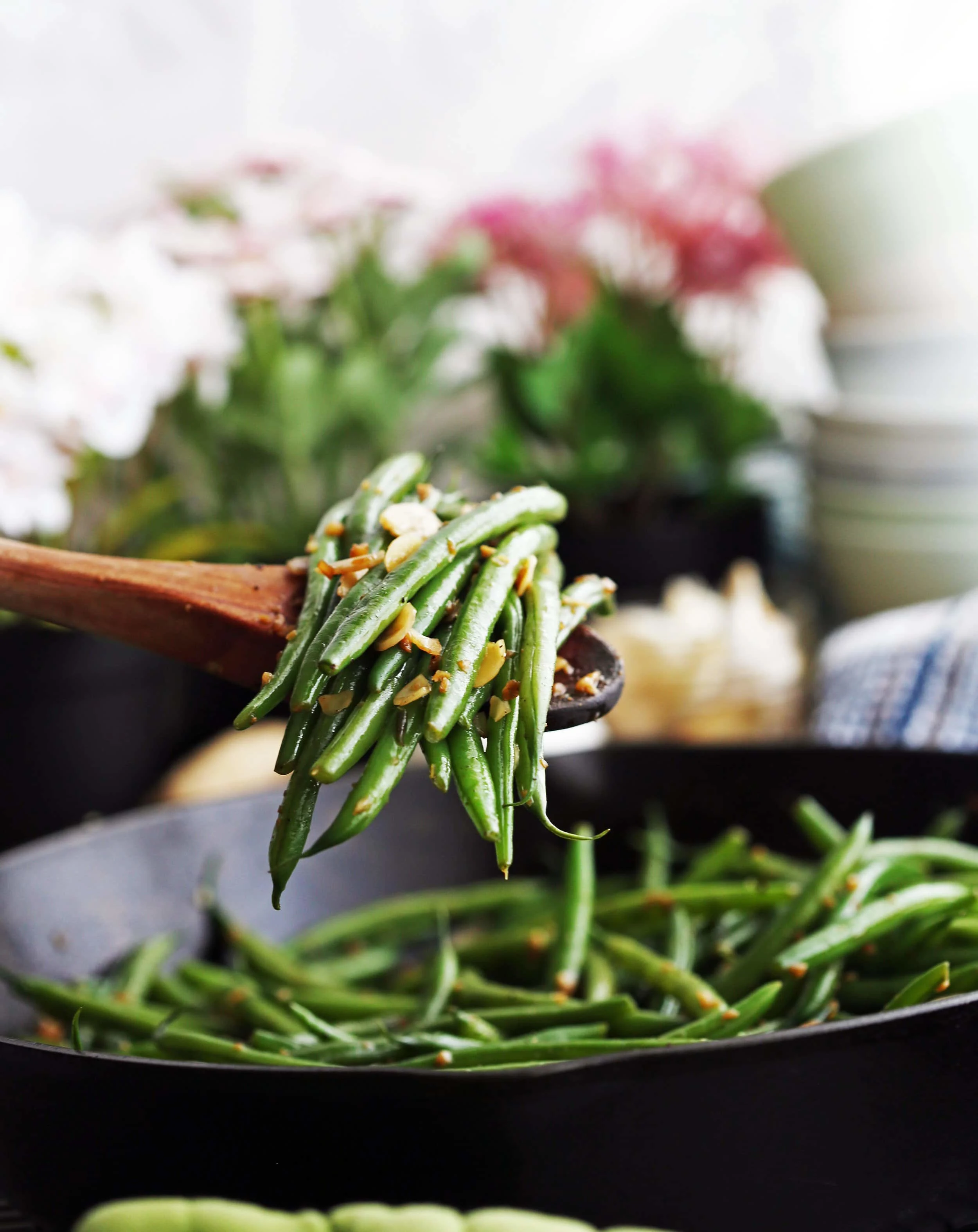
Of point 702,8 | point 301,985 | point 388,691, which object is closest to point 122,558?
point 388,691

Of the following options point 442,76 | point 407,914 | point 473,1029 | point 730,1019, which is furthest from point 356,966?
point 442,76

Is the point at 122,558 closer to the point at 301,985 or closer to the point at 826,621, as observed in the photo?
the point at 301,985

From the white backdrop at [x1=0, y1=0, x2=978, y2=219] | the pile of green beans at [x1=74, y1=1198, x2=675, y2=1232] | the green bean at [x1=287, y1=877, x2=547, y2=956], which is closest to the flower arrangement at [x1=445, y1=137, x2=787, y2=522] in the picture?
the white backdrop at [x1=0, y1=0, x2=978, y2=219]

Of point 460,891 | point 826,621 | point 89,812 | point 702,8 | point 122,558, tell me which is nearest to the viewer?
point 122,558

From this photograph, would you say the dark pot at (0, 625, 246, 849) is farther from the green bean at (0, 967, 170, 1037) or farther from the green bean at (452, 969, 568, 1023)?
the green bean at (452, 969, 568, 1023)

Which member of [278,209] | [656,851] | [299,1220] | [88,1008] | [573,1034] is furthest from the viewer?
[278,209]

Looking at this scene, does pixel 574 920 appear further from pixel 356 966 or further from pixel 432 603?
pixel 432 603
